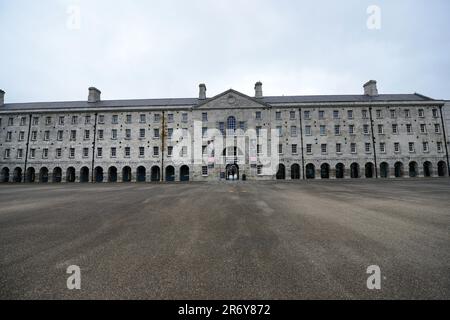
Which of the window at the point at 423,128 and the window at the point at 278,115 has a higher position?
the window at the point at 278,115

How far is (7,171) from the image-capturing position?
32.1 metres

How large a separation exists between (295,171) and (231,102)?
16176 millimetres

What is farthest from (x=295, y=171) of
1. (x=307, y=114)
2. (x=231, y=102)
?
(x=231, y=102)

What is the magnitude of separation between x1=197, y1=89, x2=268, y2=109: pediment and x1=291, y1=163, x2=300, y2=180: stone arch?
11.5 m

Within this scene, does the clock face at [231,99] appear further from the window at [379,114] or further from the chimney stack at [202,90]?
the window at [379,114]

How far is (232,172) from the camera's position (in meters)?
31.3

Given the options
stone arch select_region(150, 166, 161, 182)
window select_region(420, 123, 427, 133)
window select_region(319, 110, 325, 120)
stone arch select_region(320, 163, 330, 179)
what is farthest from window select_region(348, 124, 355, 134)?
stone arch select_region(150, 166, 161, 182)

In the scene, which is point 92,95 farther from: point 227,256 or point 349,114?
point 349,114

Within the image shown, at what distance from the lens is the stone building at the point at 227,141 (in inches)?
1196

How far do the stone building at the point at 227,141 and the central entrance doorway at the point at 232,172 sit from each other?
17cm

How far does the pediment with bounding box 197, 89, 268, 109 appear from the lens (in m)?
31.9

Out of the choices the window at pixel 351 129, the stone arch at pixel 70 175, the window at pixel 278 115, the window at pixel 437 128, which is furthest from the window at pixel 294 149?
the stone arch at pixel 70 175

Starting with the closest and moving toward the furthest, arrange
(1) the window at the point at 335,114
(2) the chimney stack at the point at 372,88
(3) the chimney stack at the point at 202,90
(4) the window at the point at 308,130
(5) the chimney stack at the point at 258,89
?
(4) the window at the point at 308,130, (1) the window at the point at 335,114, (5) the chimney stack at the point at 258,89, (2) the chimney stack at the point at 372,88, (3) the chimney stack at the point at 202,90
